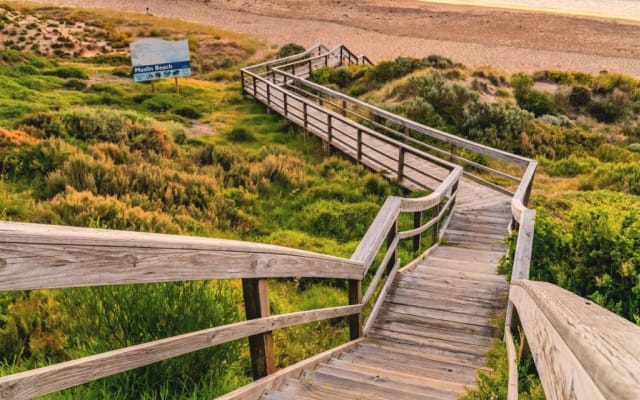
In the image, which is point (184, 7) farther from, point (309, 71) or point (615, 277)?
point (615, 277)

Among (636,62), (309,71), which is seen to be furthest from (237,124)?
(636,62)

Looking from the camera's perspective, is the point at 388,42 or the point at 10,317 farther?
the point at 388,42

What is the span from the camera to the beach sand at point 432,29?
106 feet

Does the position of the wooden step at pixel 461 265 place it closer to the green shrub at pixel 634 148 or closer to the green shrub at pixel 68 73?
the green shrub at pixel 634 148

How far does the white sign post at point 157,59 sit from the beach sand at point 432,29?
17.1m

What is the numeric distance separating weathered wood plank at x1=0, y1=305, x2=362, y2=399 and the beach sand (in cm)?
3037

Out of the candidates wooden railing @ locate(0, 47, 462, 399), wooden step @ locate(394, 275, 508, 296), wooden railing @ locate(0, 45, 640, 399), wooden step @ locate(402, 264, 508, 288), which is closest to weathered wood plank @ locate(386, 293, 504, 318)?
wooden step @ locate(394, 275, 508, 296)

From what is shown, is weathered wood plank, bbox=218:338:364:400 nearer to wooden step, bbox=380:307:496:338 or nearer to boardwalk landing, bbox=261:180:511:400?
boardwalk landing, bbox=261:180:511:400

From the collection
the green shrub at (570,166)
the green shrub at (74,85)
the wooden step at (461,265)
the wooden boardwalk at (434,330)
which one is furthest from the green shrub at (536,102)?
the green shrub at (74,85)

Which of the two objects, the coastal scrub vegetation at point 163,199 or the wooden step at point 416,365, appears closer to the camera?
the coastal scrub vegetation at point 163,199

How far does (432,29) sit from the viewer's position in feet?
133

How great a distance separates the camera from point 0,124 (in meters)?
10.9

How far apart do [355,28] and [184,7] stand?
19.6m

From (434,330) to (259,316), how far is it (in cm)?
298
